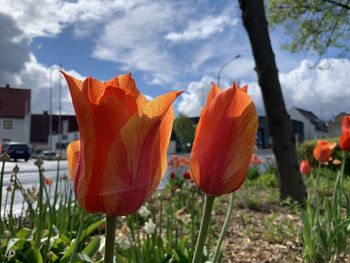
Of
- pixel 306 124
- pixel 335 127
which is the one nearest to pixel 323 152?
pixel 335 127

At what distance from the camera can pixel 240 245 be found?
11.5 ft

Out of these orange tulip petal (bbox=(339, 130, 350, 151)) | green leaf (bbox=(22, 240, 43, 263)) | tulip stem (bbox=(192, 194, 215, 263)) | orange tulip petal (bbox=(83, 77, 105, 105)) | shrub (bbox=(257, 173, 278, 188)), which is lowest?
shrub (bbox=(257, 173, 278, 188))

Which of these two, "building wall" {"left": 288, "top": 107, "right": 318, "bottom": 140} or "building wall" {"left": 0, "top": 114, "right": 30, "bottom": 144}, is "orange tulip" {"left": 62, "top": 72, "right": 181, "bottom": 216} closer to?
"building wall" {"left": 0, "top": 114, "right": 30, "bottom": 144}

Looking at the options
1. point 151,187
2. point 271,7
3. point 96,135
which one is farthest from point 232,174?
point 271,7

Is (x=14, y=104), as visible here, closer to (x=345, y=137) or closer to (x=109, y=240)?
(x=345, y=137)

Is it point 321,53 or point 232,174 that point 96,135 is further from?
point 321,53

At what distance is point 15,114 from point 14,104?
4.08ft

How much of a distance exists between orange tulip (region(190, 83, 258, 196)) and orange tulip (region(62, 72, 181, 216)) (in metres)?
0.13

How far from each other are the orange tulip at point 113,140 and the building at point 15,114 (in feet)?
176

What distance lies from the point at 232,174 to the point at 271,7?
511 inches

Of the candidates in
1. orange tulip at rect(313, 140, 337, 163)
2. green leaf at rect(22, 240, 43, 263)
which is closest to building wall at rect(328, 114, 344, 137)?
orange tulip at rect(313, 140, 337, 163)

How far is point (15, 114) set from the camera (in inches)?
2028

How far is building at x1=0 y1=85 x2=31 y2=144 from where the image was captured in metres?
51.5

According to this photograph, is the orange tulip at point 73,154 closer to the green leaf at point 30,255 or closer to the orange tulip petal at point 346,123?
the green leaf at point 30,255
